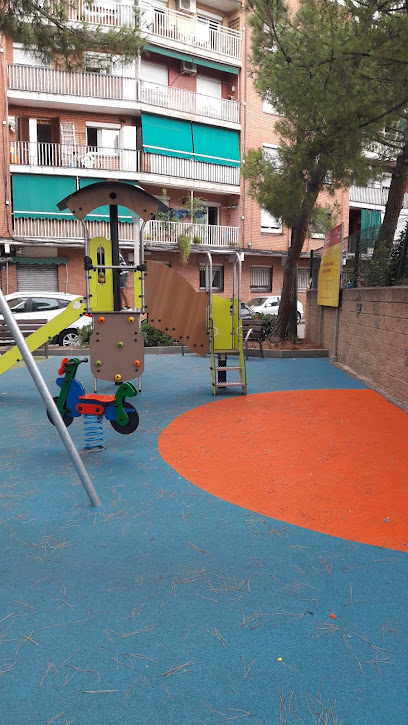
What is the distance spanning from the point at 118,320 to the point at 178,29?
24.5m

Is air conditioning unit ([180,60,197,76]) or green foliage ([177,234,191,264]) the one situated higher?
air conditioning unit ([180,60,197,76])

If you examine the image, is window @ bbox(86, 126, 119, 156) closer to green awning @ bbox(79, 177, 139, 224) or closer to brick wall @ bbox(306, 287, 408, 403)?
green awning @ bbox(79, 177, 139, 224)

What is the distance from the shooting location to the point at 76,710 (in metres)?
2.09

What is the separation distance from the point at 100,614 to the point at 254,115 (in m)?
28.7

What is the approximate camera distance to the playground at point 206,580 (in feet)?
7.10

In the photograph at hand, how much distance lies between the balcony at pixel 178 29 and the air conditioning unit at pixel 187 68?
0.55m

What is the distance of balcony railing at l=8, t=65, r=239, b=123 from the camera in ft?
74.9

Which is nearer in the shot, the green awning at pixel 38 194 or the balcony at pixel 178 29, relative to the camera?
the green awning at pixel 38 194

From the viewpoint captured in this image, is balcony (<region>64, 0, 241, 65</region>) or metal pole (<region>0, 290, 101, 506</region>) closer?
metal pole (<region>0, 290, 101, 506</region>)

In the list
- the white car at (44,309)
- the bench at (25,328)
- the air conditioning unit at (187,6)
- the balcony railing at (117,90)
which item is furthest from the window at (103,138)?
the bench at (25,328)

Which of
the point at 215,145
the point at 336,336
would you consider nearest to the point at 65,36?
the point at 336,336

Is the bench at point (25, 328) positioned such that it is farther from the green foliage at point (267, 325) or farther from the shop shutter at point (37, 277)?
the shop shutter at point (37, 277)

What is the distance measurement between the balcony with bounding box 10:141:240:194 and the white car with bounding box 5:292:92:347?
10375mm

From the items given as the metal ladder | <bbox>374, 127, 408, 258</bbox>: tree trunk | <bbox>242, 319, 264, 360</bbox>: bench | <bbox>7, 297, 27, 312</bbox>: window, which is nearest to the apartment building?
<bbox>7, 297, 27, 312</bbox>: window
